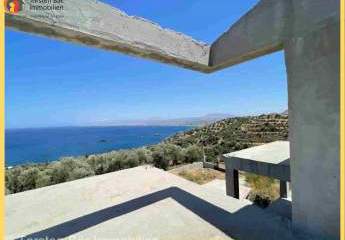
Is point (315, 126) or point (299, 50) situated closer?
point (315, 126)

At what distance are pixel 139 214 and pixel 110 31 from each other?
2574 millimetres

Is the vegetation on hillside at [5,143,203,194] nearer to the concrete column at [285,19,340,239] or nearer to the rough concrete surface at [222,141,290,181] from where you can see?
the rough concrete surface at [222,141,290,181]

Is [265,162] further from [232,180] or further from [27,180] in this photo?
[27,180]

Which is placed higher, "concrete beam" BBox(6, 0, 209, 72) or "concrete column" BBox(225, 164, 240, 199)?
"concrete beam" BBox(6, 0, 209, 72)

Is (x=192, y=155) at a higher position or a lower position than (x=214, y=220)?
lower

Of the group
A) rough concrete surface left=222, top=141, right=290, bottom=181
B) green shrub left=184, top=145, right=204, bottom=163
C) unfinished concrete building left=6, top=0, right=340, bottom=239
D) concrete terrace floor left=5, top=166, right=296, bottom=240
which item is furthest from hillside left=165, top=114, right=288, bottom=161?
unfinished concrete building left=6, top=0, right=340, bottom=239

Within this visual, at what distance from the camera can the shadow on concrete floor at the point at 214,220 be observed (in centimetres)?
287

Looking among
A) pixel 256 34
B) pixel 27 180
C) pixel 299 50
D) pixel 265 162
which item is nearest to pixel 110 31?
pixel 256 34

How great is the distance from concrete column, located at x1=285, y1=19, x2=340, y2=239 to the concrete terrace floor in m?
0.47

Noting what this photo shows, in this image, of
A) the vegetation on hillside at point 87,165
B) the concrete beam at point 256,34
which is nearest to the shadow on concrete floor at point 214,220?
the concrete beam at point 256,34

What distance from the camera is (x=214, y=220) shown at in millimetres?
3191

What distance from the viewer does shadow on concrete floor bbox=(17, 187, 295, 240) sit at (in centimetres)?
287

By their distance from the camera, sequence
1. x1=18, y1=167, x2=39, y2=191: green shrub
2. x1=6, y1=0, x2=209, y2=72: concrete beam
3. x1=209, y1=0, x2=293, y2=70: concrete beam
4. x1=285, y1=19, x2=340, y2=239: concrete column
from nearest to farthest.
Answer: x1=285, y1=19, x2=340, y2=239: concrete column, x1=6, y1=0, x2=209, y2=72: concrete beam, x1=209, y1=0, x2=293, y2=70: concrete beam, x1=18, y1=167, x2=39, y2=191: green shrub

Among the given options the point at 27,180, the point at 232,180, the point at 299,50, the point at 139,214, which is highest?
the point at 299,50
